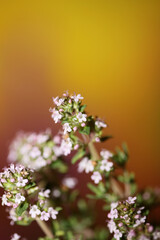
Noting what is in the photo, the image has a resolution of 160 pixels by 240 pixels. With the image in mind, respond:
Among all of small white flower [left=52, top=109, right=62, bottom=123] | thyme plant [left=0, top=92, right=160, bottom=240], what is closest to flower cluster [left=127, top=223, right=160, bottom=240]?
thyme plant [left=0, top=92, right=160, bottom=240]

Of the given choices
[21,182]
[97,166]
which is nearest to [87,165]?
[97,166]

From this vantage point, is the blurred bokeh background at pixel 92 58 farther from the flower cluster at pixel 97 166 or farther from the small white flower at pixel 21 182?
the small white flower at pixel 21 182

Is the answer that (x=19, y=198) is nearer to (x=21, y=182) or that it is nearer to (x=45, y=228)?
(x=21, y=182)

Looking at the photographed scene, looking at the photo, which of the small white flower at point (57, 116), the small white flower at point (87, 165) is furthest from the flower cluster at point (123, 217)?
the small white flower at point (57, 116)

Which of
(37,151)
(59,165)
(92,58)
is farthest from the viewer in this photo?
(92,58)

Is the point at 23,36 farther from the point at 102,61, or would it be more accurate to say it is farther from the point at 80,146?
the point at 80,146

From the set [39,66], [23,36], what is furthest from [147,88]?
[23,36]
